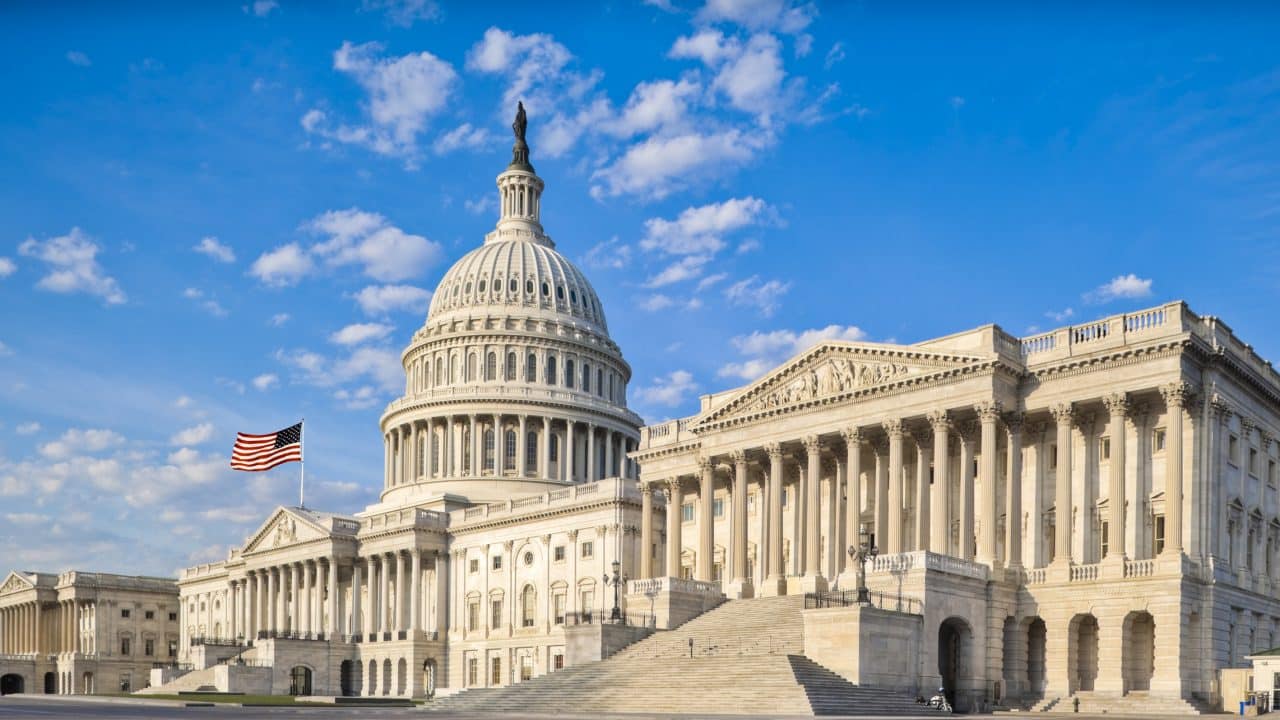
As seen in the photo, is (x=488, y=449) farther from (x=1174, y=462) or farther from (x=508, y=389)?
(x=1174, y=462)

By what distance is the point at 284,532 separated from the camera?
130 metres

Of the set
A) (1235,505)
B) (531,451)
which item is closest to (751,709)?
(1235,505)

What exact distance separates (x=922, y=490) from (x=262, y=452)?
6397 cm

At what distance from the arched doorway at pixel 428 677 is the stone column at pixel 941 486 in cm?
5722

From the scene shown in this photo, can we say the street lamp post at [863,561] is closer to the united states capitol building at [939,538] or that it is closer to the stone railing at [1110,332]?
the united states capitol building at [939,538]

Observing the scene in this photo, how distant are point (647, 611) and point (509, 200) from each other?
88.0 metres

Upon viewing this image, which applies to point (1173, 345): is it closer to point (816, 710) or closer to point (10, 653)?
point (816, 710)

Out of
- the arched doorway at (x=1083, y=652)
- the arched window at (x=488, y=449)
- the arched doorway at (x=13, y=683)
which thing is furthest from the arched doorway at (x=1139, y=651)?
the arched doorway at (x=13, y=683)

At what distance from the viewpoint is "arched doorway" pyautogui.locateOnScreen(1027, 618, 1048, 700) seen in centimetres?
6456

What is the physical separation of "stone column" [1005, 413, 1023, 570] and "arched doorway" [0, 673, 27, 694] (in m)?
137

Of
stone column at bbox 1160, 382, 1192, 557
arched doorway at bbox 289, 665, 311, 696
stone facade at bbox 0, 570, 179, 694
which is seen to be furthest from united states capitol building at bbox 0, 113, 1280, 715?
stone facade at bbox 0, 570, 179, 694

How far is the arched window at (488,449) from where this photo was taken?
135 meters

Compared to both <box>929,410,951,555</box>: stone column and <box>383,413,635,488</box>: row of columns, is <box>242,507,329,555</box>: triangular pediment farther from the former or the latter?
<box>929,410,951,555</box>: stone column

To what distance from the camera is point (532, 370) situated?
140 metres
